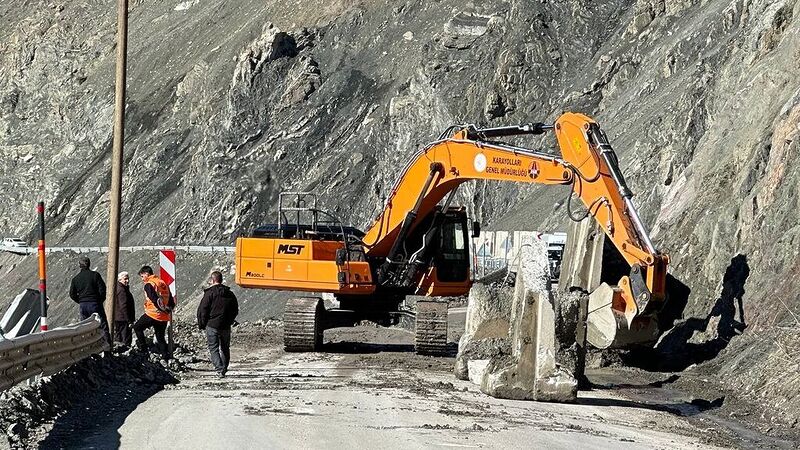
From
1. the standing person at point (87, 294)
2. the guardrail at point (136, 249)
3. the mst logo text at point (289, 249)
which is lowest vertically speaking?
the standing person at point (87, 294)

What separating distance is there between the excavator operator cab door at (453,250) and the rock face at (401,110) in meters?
3.78

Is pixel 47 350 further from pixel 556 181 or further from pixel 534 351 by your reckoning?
pixel 556 181

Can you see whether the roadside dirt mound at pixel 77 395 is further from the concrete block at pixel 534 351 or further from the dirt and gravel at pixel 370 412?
the concrete block at pixel 534 351

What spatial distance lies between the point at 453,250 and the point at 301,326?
3.10 m

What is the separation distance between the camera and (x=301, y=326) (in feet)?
76.2

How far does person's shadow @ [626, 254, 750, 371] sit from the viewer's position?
20.5 meters

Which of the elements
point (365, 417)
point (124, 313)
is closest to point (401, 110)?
point (124, 313)

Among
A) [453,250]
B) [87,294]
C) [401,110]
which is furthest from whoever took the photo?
[401,110]

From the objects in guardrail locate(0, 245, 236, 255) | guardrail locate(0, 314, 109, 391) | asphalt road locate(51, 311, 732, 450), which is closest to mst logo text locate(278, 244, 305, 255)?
asphalt road locate(51, 311, 732, 450)

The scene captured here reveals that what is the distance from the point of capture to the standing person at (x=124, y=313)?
66.5 feet

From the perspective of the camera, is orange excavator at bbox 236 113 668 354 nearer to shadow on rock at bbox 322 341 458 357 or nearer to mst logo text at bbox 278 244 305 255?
mst logo text at bbox 278 244 305 255

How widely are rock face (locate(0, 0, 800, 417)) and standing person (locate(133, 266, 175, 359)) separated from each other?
822cm

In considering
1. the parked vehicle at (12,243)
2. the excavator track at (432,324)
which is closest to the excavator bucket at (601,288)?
the excavator track at (432,324)

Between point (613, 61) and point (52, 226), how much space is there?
109ft
